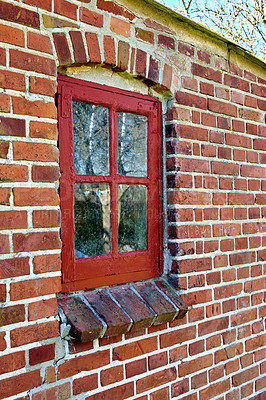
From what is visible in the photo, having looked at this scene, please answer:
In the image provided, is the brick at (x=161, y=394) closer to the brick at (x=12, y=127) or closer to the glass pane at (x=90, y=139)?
the glass pane at (x=90, y=139)

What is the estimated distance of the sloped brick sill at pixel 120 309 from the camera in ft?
5.38

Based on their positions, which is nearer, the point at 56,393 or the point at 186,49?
the point at 56,393

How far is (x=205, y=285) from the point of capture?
2229mm

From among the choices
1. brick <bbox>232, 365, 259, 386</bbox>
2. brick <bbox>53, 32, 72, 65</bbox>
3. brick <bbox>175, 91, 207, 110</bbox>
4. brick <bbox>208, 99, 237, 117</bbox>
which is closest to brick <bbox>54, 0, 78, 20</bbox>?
brick <bbox>53, 32, 72, 65</bbox>

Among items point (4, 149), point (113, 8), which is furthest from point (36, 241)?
point (113, 8)

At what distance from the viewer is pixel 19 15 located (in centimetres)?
154

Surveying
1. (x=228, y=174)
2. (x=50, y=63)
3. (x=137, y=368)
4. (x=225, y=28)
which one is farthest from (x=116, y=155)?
(x=225, y=28)

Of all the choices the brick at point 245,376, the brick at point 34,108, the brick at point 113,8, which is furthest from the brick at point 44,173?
the brick at point 245,376

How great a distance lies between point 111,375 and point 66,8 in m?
1.77

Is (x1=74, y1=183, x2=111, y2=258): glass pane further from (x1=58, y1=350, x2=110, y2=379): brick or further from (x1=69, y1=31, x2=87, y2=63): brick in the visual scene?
(x1=69, y1=31, x2=87, y2=63): brick

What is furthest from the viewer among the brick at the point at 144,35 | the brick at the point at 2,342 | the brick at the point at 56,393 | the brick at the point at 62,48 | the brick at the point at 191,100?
the brick at the point at 191,100

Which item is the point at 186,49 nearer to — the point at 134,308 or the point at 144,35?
the point at 144,35

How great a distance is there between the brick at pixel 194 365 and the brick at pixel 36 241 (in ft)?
3.53

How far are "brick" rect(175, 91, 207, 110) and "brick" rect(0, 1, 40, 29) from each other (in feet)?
2.98
